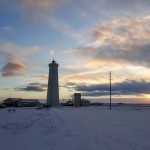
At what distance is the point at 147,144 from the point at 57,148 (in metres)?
3.96

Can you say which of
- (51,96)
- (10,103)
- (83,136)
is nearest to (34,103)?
(10,103)

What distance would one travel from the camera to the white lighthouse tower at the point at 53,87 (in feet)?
326

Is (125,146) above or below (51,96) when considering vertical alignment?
below

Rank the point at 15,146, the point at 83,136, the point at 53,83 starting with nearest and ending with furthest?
the point at 15,146
the point at 83,136
the point at 53,83

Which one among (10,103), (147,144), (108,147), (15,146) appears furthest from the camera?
(10,103)

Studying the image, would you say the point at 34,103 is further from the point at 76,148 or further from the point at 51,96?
the point at 76,148

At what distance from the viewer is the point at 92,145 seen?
12.8 m

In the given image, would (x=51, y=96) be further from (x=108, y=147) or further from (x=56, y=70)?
(x=108, y=147)

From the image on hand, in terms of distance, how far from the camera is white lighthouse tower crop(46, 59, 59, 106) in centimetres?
9938

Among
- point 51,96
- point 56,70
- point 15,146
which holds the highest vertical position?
point 56,70

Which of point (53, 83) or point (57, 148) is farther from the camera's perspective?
point (53, 83)

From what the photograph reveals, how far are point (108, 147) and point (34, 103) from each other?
146 metres

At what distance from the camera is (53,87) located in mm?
99250

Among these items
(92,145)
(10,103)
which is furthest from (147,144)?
(10,103)
